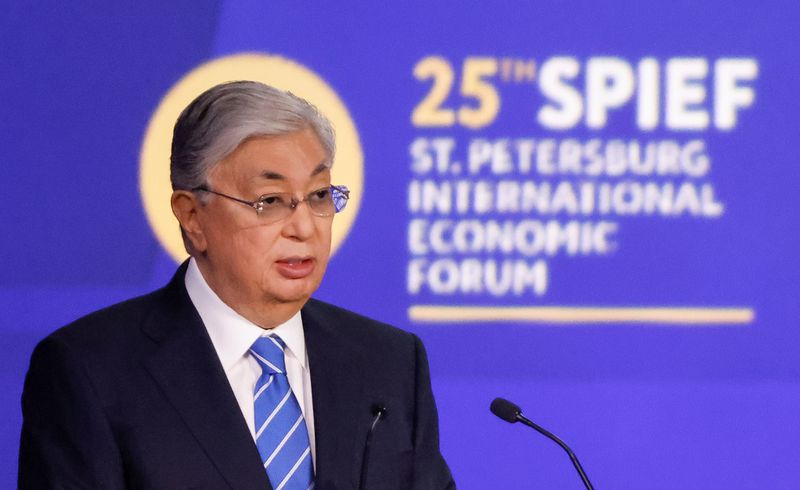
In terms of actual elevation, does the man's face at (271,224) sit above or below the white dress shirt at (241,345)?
above

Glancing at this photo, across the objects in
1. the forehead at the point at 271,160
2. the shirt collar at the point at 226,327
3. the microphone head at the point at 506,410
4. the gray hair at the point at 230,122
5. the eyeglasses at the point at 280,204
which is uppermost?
the gray hair at the point at 230,122

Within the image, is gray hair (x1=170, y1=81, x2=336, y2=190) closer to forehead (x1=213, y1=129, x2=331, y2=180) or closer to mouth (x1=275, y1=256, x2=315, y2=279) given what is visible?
forehead (x1=213, y1=129, x2=331, y2=180)

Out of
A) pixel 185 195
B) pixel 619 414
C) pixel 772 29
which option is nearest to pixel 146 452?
pixel 185 195

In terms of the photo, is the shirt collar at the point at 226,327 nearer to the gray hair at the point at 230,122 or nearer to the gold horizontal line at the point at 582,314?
the gray hair at the point at 230,122

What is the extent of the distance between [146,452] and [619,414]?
1.87 m

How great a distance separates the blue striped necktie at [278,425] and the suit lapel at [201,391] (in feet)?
0.15

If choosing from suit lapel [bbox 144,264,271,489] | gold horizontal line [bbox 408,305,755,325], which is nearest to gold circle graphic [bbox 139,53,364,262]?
gold horizontal line [bbox 408,305,755,325]

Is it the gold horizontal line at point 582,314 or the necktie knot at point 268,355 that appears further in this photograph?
the gold horizontal line at point 582,314

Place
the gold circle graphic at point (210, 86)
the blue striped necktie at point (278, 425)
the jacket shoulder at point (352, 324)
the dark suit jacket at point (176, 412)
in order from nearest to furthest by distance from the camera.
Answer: the dark suit jacket at point (176, 412) < the blue striped necktie at point (278, 425) < the jacket shoulder at point (352, 324) < the gold circle graphic at point (210, 86)

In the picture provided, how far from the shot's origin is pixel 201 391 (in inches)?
73.9

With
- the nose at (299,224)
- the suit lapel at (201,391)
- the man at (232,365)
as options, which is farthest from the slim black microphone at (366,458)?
the nose at (299,224)

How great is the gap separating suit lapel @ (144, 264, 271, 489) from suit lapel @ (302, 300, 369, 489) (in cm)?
12

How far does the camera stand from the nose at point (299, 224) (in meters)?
1.89

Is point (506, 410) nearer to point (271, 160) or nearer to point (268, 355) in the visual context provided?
point (268, 355)
